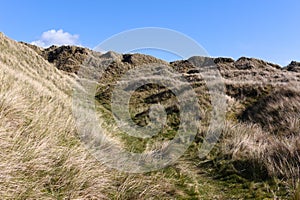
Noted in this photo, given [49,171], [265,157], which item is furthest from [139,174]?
[265,157]

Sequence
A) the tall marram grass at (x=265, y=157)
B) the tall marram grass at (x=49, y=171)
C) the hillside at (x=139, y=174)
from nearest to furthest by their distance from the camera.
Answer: the tall marram grass at (x=49, y=171) < the hillside at (x=139, y=174) < the tall marram grass at (x=265, y=157)

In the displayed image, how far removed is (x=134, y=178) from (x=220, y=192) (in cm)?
177

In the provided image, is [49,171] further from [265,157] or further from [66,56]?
[66,56]

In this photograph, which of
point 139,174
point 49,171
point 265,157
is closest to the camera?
point 49,171

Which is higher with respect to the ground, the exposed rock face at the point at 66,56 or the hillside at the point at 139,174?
the exposed rock face at the point at 66,56

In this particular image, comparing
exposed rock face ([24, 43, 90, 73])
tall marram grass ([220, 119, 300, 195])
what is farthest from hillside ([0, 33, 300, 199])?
exposed rock face ([24, 43, 90, 73])

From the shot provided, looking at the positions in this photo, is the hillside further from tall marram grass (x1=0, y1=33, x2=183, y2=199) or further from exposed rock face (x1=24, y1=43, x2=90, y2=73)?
exposed rock face (x1=24, y1=43, x2=90, y2=73)

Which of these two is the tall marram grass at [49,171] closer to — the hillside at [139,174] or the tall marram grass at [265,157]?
the hillside at [139,174]

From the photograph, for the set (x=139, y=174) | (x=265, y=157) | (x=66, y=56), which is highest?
(x=66, y=56)

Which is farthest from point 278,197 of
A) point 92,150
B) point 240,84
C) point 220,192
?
point 240,84

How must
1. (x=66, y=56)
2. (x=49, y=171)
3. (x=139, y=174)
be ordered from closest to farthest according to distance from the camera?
(x=49, y=171)
(x=139, y=174)
(x=66, y=56)

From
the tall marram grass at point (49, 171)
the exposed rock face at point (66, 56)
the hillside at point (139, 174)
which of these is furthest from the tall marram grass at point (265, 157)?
the exposed rock face at point (66, 56)

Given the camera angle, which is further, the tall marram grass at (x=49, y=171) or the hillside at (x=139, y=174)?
the hillside at (x=139, y=174)

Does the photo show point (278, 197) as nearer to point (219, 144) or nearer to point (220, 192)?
point (220, 192)
